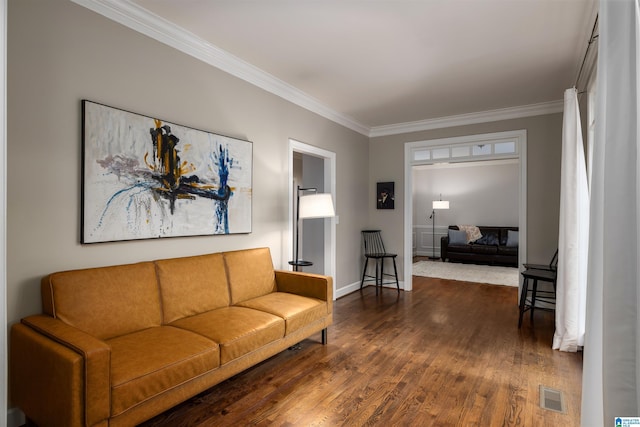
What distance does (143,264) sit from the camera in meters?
2.42

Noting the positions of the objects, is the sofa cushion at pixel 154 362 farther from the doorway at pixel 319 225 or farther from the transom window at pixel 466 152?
the transom window at pixel 466 152

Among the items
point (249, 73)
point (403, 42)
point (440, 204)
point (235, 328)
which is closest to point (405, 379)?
point (235, 328)

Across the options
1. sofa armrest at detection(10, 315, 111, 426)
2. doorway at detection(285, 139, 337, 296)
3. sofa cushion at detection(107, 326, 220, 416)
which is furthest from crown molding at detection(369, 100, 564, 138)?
sofa armrest at detection(10, 315, 111, 426)

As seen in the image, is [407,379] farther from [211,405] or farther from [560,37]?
[560,37]

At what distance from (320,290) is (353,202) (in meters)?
2.45

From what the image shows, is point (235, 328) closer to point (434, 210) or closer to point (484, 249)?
point (484, 249)

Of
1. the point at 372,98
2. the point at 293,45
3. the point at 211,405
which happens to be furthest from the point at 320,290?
the point at 372,98

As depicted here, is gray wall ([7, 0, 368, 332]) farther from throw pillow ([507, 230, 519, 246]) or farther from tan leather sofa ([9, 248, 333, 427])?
throw pillow ([507, 230, 519, 246])

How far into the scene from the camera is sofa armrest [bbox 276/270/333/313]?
3.14m

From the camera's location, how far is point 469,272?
23.1 ft

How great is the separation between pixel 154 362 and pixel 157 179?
1362 millimetres

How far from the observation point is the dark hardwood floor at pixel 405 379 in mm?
2072

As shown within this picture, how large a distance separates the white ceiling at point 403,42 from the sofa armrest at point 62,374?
7.17 ft

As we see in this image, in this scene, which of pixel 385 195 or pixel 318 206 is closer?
pixel 318 206
